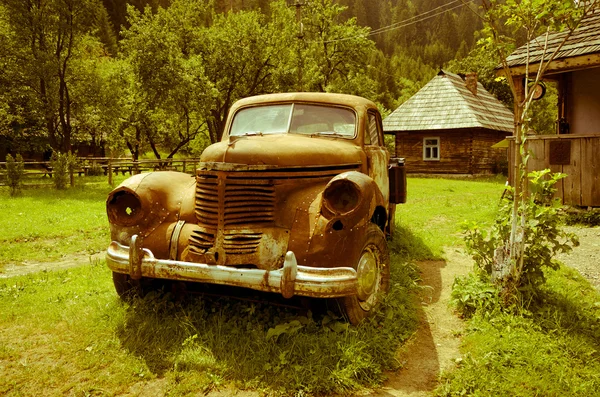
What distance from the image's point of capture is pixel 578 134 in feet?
27.7

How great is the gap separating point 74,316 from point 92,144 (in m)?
34.2

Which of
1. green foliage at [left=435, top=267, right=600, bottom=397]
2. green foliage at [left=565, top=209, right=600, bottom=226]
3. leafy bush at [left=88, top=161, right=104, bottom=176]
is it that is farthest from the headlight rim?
leafy bush at [left=88, top=161, right=104, bottom=176]

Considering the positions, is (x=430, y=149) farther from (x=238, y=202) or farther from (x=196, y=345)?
(x=196, y=345)

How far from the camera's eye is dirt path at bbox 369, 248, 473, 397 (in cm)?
288

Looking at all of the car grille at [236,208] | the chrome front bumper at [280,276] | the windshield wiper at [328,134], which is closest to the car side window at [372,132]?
the windshield wiper at [328,134]

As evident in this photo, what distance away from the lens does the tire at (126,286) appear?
409 cm

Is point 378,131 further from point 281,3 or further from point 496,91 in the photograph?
point 496,91

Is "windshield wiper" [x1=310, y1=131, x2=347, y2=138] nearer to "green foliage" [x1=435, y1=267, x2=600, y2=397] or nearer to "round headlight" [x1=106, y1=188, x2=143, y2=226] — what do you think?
"round headlight" [x1=106, y1=188, x2=143, y2=226]

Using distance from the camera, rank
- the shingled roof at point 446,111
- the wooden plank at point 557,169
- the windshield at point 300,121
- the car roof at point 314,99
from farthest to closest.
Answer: the shingled roof at point 446,111
the wooden plank at point 557,169
the car roof at point 314,99
the windshield at point 300,121

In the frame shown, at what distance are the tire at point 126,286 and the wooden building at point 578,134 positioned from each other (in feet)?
23.0

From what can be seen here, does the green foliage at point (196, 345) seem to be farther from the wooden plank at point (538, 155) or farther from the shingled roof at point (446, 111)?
the shingled roof at point (446, 111)

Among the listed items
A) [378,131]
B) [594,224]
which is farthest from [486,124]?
[378,131]

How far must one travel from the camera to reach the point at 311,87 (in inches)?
1144

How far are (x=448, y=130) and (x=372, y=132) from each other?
1875 cm
